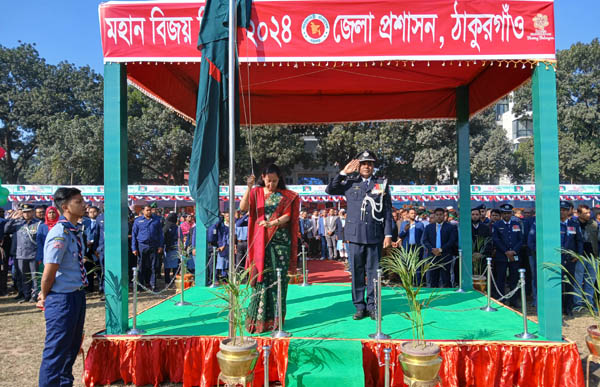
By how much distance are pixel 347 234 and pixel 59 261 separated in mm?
3234

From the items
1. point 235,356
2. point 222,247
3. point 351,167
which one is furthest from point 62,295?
point 222,247

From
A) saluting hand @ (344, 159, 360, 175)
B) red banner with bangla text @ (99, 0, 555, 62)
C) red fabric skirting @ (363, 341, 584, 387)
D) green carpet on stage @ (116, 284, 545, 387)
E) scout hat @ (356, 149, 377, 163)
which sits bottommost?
red fabric skirting @ (363, 341, 584, 387)

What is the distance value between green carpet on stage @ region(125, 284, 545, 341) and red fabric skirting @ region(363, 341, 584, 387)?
182mm

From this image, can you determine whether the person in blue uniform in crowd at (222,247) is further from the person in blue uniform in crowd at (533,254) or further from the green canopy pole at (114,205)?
the person in blue uniform in crowd at (533,254)

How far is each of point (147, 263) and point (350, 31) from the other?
7.73 m

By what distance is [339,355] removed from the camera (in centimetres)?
430

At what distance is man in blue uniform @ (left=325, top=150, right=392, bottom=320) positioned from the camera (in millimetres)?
5320

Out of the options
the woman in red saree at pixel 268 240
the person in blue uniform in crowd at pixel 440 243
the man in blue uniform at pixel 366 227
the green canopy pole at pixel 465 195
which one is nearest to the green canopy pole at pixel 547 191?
the man in blue uniform at pixel 366 227

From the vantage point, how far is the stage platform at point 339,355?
4.30m

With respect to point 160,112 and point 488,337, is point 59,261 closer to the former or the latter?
point 488,337

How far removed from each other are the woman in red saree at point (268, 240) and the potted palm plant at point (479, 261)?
3.98 meters

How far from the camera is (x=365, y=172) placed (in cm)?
550

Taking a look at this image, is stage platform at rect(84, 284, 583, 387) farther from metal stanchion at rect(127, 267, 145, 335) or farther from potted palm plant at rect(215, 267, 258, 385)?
potted palm plant at rect(215, 267, 258, 385)

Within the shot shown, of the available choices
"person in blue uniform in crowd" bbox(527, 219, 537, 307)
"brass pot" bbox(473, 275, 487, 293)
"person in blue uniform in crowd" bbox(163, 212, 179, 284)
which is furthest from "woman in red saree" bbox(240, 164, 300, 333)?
"person in blue uniform in crowd" bbox(163, 212, 179, 284)
